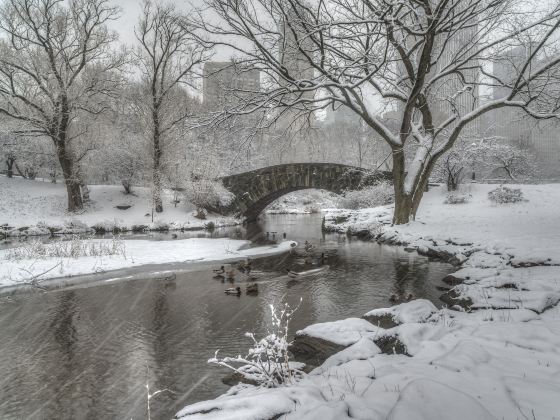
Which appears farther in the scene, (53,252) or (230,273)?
(53,252)

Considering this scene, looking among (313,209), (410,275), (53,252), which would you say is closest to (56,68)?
(53,252)

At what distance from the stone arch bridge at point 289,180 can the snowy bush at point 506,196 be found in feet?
24.2

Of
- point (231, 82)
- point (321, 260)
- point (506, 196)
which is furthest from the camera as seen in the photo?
point (506, 196)

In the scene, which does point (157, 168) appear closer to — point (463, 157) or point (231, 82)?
point (231, 82)

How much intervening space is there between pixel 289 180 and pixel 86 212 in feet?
53.7

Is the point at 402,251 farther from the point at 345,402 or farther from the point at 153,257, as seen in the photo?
the point at 345,402

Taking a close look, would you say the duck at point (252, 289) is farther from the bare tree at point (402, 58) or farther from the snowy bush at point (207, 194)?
the snowy bush at point (207, 194)

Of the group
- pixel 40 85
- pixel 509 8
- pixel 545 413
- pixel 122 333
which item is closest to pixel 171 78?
A: pixel 40 85

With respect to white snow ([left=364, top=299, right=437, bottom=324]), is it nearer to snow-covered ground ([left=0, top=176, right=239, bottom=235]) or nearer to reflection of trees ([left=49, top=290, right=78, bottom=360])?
reflection of trees ([left=49, top=290, right=78, bottom=360])

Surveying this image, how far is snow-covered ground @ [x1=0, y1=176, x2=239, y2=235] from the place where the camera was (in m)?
24.7

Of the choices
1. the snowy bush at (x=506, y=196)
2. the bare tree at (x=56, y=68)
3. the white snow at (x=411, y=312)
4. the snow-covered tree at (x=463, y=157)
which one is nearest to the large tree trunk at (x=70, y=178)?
the bare tree at (x=56, y=68)

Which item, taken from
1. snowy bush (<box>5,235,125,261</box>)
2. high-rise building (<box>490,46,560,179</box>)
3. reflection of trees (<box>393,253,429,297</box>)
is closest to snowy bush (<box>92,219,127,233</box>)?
snowy bush (<box>5,235,125,261</box>)

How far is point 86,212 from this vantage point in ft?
92.7

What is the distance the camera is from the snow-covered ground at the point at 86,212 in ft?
81.1
